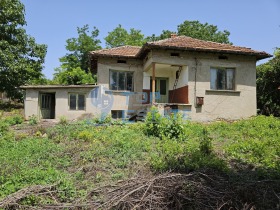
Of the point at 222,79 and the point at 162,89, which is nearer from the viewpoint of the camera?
the point at 222,79

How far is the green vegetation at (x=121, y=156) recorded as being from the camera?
571 centimetres

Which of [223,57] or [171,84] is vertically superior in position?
[223,57]

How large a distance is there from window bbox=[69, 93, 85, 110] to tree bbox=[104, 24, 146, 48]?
2205 centimetres

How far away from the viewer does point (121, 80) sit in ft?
52.9

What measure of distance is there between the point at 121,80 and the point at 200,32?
878 inches

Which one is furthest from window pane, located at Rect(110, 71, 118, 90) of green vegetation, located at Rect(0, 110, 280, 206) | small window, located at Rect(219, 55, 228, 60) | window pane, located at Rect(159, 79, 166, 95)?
small window, located at Rect(219, 55, 228, 60)

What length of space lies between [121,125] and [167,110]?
286 cm

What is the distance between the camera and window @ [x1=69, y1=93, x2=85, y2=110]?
16016 millimetres

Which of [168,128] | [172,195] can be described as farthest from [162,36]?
[172,195]

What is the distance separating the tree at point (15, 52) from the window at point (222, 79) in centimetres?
1575

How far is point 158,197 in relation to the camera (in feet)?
15.6

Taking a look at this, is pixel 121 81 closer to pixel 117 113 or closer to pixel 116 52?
pixel 116 52

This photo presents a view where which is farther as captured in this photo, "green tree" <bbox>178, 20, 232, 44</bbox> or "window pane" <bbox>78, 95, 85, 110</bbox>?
"green tree" <bbox>178, 20, 232, 44</bbox>

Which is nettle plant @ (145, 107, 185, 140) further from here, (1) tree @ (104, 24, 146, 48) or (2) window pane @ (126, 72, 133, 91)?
(1) tree @ (104, 24, 146, 48)
